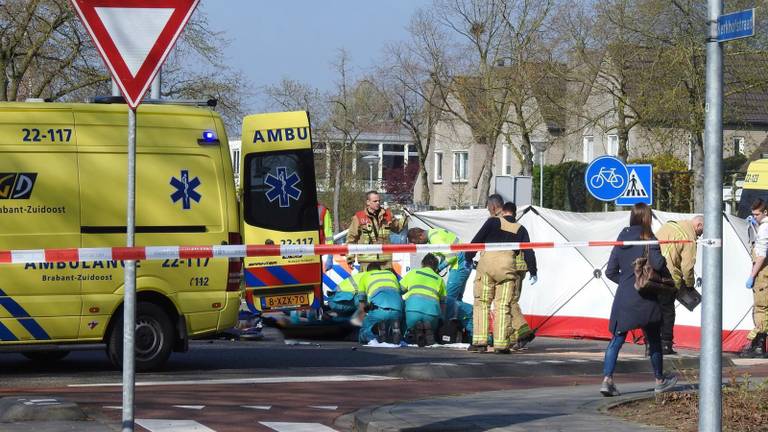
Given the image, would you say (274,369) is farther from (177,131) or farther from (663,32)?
(663,32)

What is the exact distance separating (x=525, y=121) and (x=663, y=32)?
58.7ft

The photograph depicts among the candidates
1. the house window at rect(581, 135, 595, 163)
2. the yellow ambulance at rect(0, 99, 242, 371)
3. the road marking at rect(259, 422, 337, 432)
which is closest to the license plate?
the yellow ambulance at rect(0, 99, 242, 371)

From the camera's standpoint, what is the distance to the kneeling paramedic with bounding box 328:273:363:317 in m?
17.6

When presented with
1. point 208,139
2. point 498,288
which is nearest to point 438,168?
point 498,288

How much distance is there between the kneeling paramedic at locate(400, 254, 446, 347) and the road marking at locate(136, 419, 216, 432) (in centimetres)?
746

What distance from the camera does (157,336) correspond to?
499 inches

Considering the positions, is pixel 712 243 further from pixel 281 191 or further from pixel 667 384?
pixel 281 191

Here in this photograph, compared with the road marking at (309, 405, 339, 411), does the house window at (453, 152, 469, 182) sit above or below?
above

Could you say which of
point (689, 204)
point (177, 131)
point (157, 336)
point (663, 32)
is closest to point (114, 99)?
point (177, 131)

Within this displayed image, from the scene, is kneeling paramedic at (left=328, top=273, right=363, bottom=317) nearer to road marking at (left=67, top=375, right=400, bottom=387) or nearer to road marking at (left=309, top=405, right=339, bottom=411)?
road marking at (left=67, top=375, right=400, bottom=387)

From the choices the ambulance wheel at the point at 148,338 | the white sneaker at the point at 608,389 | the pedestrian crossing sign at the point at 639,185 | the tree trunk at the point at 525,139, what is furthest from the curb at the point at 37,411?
the tree trunk at the point at 525,139

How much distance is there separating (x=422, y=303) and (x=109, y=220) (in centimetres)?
546

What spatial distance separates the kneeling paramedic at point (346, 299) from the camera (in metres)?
17.6

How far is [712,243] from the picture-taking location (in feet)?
24.0
